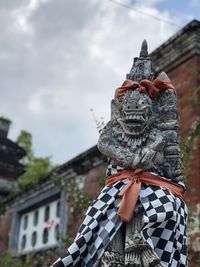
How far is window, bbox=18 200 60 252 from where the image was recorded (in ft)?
34.2

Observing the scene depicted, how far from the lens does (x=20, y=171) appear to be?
1145 centimetres

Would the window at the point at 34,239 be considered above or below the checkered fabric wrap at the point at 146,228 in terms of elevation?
above

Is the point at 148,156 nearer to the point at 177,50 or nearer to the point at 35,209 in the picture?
the point at 177,50

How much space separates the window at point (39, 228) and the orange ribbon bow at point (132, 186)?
683 centimetres

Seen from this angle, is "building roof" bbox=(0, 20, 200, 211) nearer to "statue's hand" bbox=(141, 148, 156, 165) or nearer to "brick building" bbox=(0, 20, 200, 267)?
"brick building" bbox=(0, 20, 200, 267)

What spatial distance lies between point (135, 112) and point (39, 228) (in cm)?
830

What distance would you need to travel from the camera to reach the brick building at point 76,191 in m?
6.86

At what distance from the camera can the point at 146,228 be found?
9.84ft

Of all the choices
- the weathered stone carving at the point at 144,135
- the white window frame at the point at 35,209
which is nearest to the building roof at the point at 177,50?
the white window frame at the point at 35,209

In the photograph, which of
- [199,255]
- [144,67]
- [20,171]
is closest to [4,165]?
[20,171]

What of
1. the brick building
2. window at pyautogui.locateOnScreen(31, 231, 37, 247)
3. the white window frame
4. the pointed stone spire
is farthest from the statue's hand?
window at pyautogui.locateOnScreen(31, 231, 37, 247)

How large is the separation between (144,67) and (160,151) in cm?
64

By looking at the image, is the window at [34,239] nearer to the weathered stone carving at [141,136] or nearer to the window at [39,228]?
the window at [39,228]

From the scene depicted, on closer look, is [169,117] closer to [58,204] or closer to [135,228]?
[135,228]
